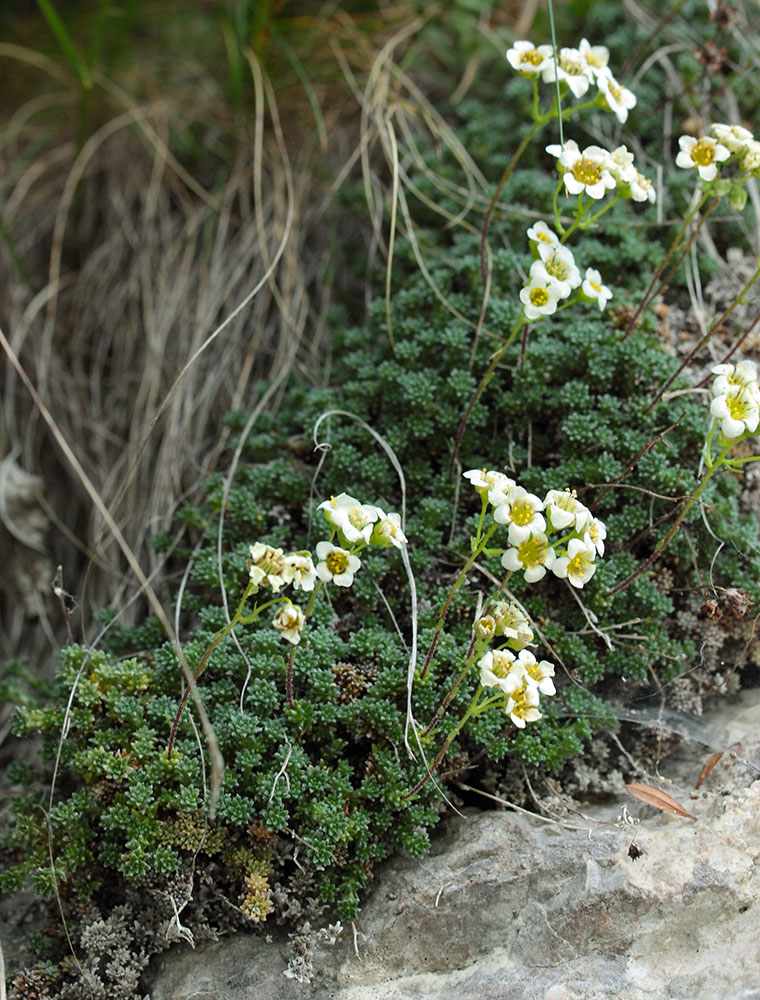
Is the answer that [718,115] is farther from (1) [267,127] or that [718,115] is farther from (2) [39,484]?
(2) [39,484]

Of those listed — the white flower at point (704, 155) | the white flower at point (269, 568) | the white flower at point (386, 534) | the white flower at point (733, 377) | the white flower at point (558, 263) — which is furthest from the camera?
the white flower at point (704, 155)

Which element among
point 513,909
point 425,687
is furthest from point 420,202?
point 513,909

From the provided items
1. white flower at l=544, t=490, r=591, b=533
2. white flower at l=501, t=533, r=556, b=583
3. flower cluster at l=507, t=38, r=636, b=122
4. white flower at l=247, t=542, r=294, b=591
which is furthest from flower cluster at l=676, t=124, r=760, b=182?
white flower at l=247, t=542, r=294, b=591

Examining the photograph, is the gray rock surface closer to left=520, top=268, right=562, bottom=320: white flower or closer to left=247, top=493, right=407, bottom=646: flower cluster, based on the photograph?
left=247, top=493, right=407, bottom=646: flower cluster

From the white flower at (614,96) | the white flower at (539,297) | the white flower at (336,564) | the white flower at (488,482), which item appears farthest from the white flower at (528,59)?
the white flower at (336,564)

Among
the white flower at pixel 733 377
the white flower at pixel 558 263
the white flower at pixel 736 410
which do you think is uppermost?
the white flower at pixel 558 263

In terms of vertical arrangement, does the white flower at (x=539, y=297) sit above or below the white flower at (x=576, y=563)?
above

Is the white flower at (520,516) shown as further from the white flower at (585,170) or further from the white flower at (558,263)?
the white flower at (585,170)
